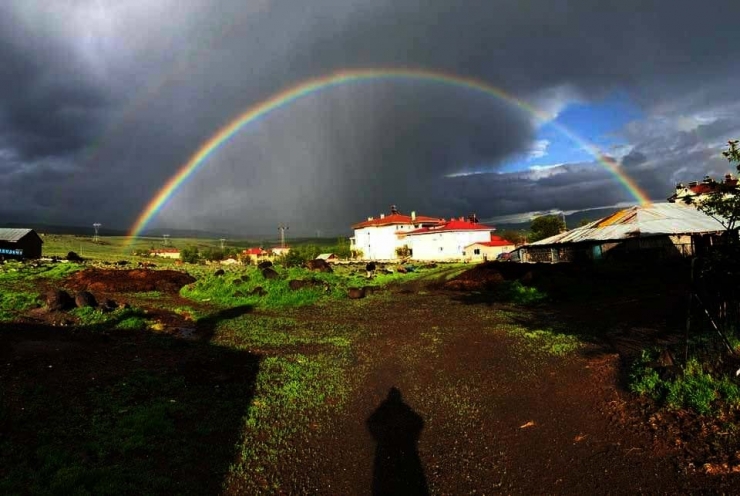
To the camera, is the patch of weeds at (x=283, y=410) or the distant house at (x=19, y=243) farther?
the distant house at (x=19, y=243)

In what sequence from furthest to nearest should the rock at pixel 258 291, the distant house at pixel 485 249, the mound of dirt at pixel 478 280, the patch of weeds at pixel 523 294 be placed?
the distant house at pixel 485 249 → the mound of dirt at pixel 478 280 → the rock at pixel 258 291 → the patch of weeds at pixel 523 294

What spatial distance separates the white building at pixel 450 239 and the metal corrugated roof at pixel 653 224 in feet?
146

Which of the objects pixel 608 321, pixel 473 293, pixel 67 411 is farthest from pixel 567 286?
pixel 67 411

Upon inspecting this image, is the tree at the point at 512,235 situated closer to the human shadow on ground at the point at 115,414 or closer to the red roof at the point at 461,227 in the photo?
the red roof at the point at 461,227

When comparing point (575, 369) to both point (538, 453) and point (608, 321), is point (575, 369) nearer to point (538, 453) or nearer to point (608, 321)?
point (538, 453)

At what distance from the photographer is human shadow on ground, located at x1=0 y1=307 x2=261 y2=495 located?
5.55m

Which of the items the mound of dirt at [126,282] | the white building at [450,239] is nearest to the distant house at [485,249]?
the white building at [450,239]

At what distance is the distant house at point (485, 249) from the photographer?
86.1 m

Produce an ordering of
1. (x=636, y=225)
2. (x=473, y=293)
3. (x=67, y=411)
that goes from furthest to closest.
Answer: (x=636, y=225) < (x=473, y=293) < (x=67, y=411)

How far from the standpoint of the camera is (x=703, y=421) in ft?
20.7

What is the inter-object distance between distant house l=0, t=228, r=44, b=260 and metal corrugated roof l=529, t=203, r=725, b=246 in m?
75.3

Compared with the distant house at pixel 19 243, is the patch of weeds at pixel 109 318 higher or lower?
lower

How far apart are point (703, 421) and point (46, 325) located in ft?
52.7

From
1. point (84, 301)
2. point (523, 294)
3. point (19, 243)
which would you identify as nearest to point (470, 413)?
point (84, 301)
